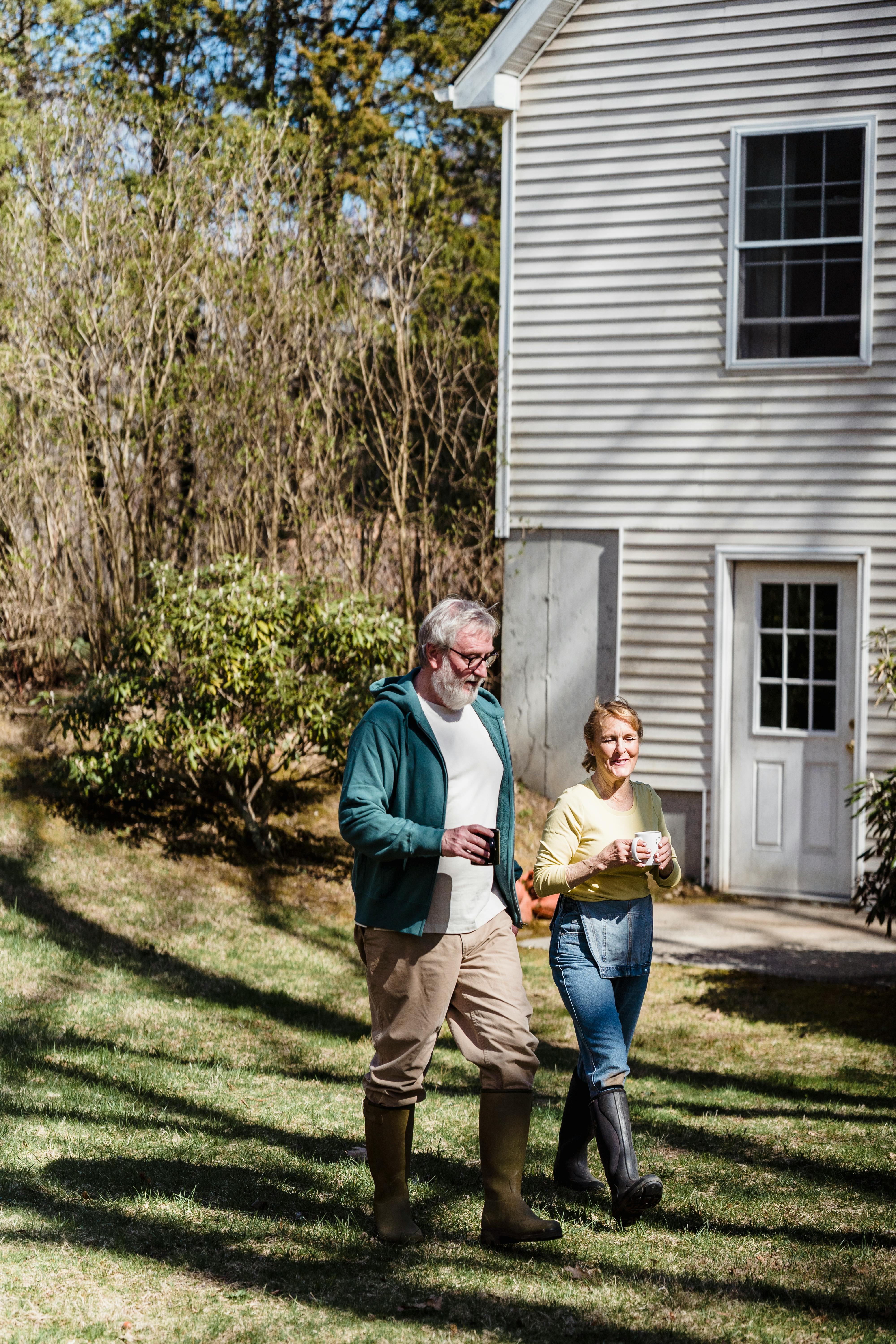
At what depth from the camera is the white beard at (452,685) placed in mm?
4383

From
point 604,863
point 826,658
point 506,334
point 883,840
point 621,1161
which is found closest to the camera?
point 621,1161

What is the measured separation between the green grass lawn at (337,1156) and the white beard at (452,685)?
1.73m

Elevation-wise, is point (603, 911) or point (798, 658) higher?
point (798, 658)

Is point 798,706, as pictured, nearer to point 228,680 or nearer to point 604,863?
point 228,680

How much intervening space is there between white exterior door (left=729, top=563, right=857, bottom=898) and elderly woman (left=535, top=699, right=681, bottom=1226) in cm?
639

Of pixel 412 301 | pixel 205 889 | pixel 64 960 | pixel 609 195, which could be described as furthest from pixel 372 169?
pixel 64 960

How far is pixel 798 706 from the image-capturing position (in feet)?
36.5

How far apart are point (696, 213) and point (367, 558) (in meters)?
4.13

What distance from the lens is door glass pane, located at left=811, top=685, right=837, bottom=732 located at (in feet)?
36.2

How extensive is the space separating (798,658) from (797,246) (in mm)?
3303

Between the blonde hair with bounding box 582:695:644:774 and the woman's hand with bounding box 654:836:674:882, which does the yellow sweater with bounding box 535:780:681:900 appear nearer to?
the woman's hand with bounding box 654:836:674:882

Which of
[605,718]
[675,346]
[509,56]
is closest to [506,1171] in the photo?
[605,718]

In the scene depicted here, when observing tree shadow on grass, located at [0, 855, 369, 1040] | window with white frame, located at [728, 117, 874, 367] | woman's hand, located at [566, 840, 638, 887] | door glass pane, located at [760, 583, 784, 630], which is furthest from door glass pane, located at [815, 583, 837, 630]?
woman's hand, located at [566, 840, 638, 887]

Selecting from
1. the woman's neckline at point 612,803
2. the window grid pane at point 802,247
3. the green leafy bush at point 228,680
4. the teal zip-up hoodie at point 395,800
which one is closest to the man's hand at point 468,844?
the teal zip-up hoodie at point 395,800
